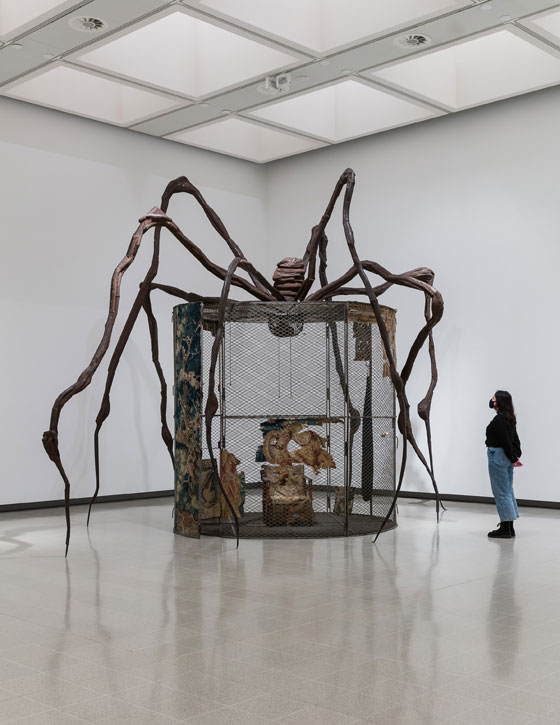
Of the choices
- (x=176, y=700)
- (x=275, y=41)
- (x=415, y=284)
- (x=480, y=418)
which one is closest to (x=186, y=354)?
Answer: (x=415, y=284)

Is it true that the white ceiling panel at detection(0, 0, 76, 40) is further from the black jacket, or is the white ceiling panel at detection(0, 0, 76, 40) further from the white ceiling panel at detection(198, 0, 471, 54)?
the black jacket

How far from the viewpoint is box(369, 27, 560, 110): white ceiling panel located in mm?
9117

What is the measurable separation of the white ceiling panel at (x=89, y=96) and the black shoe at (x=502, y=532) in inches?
214

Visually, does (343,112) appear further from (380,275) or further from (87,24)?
(87,24)

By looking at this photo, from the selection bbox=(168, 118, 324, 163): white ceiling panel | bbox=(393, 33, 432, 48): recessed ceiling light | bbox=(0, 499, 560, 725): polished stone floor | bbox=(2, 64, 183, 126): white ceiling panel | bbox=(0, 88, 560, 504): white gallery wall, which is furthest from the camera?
bbox=(168, 118, 324, 163): white ceiling panel

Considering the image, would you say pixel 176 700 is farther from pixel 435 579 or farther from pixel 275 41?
pixel 275 41

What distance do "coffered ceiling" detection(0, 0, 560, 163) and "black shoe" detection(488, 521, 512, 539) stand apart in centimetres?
424

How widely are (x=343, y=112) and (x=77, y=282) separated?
3.79 m

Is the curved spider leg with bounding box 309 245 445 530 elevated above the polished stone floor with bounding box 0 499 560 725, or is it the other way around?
the curved spider leg with bounding box 309 245 445 530

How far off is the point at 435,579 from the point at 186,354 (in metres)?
3.01

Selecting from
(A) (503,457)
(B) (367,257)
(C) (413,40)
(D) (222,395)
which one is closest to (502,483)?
(A) (503,457)

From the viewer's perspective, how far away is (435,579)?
5.93 meters

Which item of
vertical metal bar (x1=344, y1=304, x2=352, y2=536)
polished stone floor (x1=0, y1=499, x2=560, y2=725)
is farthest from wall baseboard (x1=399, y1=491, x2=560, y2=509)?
vertical metal bar (x1=344, y1=304, x2=352, y2=536)

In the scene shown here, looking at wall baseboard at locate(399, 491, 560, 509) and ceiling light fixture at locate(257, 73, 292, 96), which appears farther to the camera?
wall baseboard at locate(399, 491, 560, 509)
